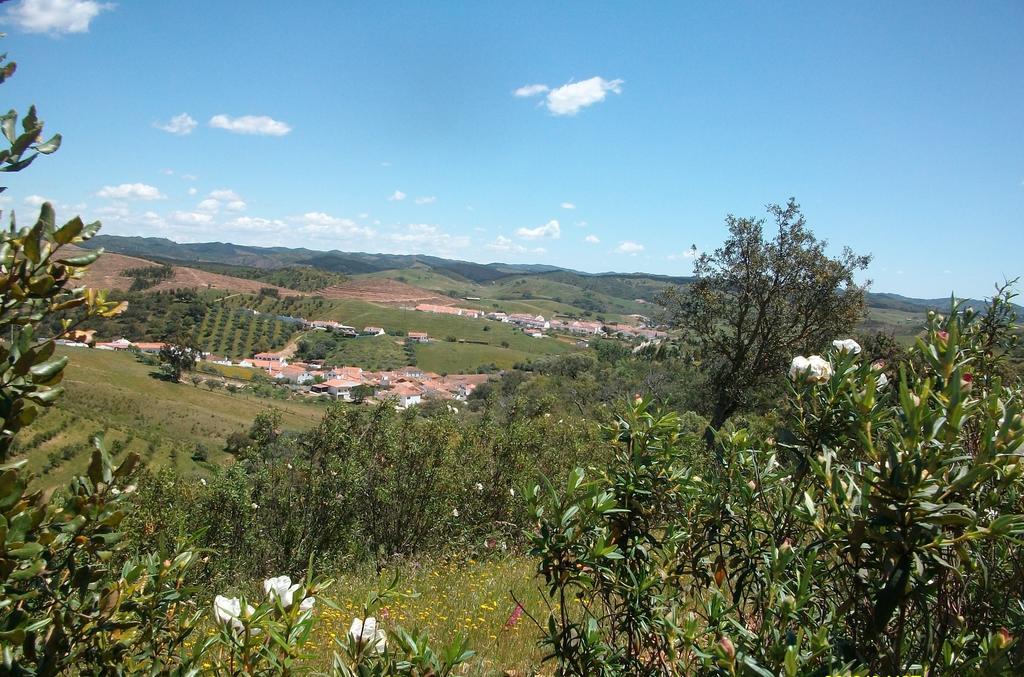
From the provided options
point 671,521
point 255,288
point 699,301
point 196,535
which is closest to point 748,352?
point 699,301

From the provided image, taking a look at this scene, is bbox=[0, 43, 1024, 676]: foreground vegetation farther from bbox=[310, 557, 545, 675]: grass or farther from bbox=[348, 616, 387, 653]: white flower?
bbox=[310, 557, 545, 675]: grass

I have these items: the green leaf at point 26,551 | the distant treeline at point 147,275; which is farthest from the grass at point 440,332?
the green leaf at point 26,551


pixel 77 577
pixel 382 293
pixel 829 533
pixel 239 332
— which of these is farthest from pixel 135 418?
pixel 382 293

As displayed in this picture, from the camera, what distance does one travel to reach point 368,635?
1495mm

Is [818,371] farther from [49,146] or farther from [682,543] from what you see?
[49,146]

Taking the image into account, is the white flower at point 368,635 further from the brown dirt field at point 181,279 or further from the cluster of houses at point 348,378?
the brown dirt field at point 181,279

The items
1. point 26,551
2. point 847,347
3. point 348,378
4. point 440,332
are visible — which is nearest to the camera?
point 26,551

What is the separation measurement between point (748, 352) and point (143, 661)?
14675 millimetres

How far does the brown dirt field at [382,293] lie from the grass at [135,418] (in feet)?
265

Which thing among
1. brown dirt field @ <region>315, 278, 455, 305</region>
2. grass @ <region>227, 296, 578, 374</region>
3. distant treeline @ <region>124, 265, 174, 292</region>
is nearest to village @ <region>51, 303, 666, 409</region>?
grass @ <region>227, 296, 578, 374</region>

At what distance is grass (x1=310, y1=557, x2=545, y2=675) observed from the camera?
3.98m

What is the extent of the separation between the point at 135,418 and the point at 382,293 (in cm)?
11881

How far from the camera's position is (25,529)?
125cm

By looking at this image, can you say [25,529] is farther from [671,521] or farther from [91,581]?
[671,521]
